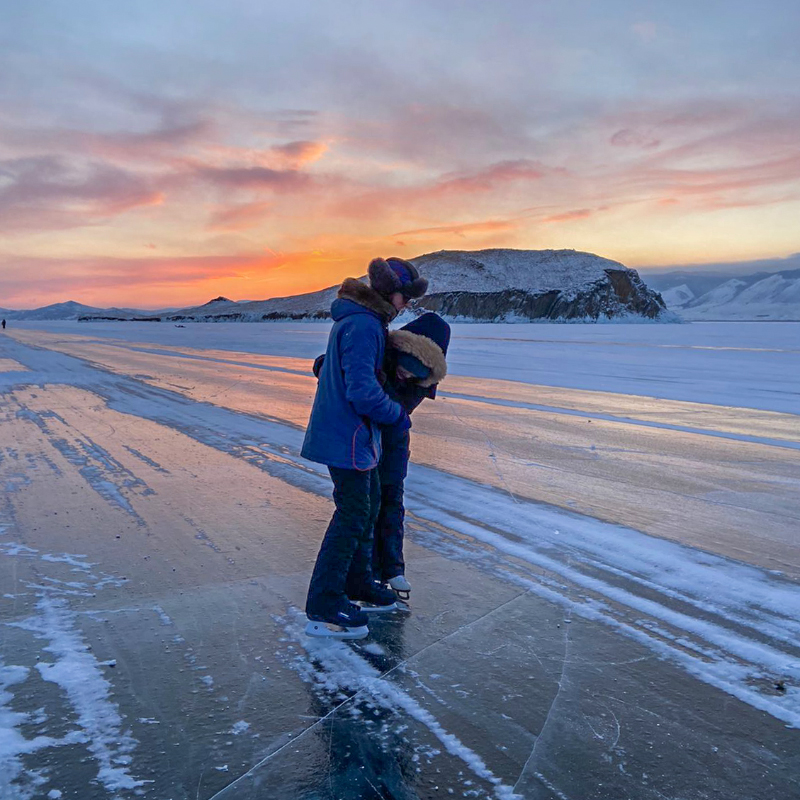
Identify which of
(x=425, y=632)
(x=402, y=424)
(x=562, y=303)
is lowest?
(x=425, y=632)

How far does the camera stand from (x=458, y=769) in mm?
2551

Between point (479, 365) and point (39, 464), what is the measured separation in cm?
1578

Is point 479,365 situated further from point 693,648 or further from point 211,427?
point 693,648

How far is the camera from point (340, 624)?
3.62m

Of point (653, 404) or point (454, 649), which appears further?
point (653, 404)

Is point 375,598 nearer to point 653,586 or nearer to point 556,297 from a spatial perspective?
point 653,586

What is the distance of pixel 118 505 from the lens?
19.3 ft

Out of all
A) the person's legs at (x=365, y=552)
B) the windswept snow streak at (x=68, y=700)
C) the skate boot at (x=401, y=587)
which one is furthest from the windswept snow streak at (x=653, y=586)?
the windswept snow streak at (x=68, y=700)

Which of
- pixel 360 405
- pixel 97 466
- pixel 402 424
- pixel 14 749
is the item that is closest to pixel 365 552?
pixel 402 424

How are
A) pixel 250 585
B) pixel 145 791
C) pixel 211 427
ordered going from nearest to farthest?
pixel 145 791, pixel 250 585, pixel 211 427

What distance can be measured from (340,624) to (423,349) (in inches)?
Answer: 54.9

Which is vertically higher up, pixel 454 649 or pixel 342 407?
pixel 342 407

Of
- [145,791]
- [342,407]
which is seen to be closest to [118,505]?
[342,407]

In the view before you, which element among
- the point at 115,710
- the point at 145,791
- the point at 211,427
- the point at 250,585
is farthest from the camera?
the point at 211,427
